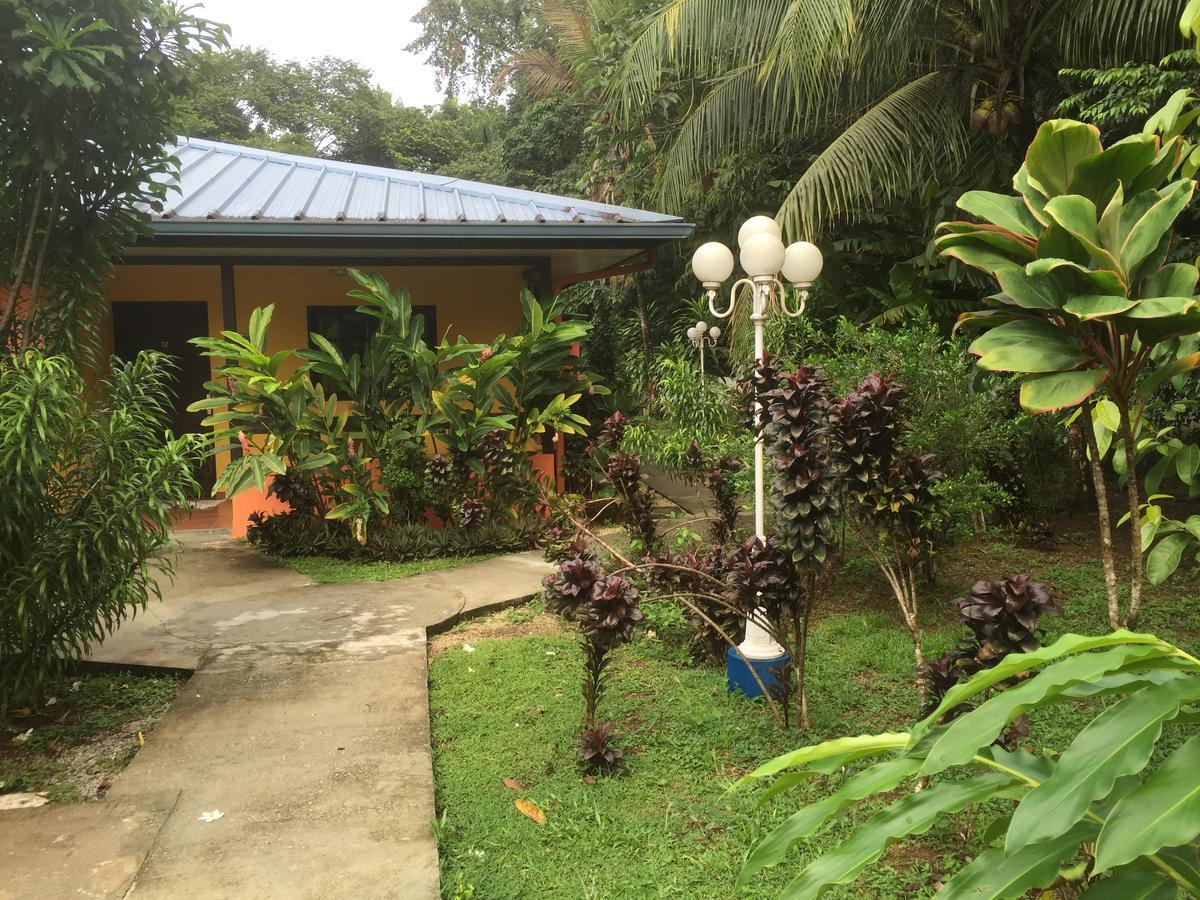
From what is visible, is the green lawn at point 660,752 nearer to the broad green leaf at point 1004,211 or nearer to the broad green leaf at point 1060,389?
the broad green leaf at point 1060,389

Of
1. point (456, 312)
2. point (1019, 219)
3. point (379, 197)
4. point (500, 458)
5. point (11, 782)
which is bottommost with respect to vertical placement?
point (11, 782)

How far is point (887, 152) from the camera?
7.89 m

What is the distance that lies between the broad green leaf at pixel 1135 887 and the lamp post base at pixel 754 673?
105 inches

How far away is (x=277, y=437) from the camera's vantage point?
7770mm

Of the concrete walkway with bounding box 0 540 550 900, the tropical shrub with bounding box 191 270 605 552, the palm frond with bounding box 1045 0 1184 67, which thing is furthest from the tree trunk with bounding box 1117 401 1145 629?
the tropical shrub with bounding box 191 270 605 552

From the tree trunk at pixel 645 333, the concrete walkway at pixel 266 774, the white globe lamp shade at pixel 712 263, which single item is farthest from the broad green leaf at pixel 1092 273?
the tree trunk at pixel 645 333

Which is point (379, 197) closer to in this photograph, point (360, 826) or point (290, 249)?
point (290, 249)

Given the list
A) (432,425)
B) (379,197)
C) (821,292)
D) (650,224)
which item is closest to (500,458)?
(432,425)

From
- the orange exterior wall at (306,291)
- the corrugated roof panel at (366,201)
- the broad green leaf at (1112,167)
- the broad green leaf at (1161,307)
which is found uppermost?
the corrugated roof panel at (366,201)

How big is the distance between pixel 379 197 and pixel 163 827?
7.02m

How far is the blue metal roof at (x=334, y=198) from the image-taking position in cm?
787

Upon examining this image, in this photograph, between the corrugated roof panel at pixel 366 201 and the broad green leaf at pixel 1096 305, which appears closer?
the broad green leaf at pixel 1096 305

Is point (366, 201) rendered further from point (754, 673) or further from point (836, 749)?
point (836, 749)

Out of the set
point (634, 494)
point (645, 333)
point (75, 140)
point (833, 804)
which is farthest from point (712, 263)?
point (645, 333)
